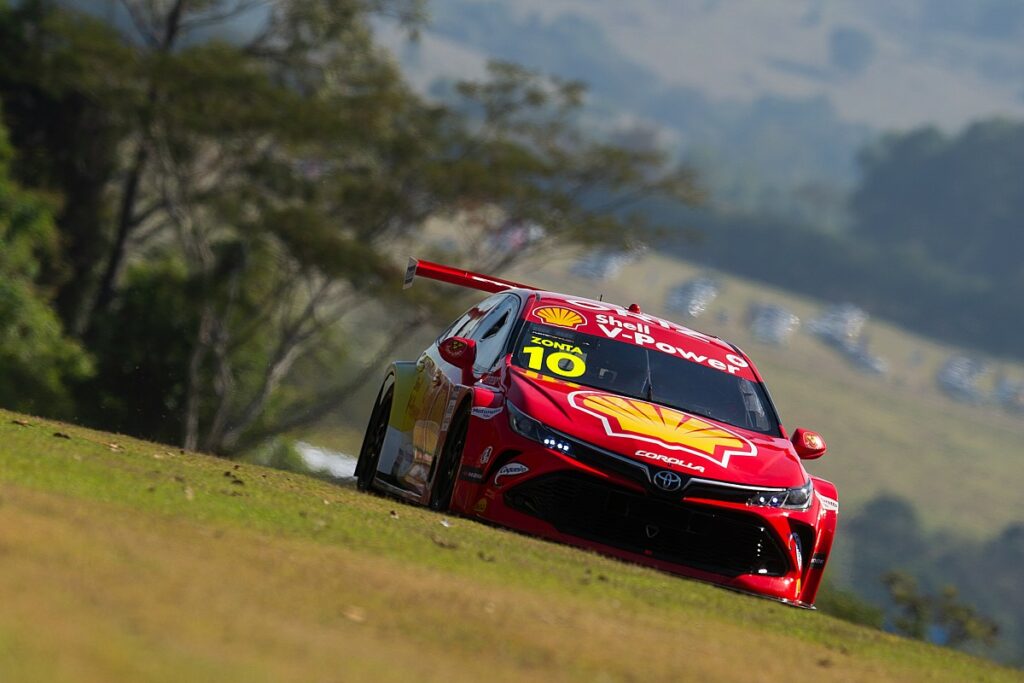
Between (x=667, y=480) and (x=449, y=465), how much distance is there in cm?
143

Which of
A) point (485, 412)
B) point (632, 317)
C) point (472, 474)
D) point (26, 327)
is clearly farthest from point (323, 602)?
point (26, 327)

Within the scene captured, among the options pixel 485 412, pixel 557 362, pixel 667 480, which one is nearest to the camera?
pixel 667 480

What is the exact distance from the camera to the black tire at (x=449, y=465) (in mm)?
10359

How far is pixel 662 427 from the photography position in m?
10.2

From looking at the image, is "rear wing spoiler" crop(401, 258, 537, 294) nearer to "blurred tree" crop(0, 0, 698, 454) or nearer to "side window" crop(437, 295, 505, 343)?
"side window" crop(437, 295, 505, 343)

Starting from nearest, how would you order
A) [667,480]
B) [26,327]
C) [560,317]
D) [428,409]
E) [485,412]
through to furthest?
[667,480] < [485,412] < [560,317] < [428,409] < [26,327]

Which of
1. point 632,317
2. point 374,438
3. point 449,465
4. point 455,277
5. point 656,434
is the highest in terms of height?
point 632,317

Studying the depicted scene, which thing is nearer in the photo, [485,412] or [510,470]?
[510,470]

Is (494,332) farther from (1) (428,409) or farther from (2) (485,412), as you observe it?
(2) (485,412)

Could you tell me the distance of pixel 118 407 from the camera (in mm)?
37031

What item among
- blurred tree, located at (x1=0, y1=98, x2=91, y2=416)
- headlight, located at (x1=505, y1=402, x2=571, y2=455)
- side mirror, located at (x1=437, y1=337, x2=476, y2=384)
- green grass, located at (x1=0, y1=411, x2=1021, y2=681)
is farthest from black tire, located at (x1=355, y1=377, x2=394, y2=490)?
blurred tree, located at (x1=0, y1=98, x2=91, y2=416)

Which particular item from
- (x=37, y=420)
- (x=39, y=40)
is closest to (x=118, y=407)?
(x=39, y=40)

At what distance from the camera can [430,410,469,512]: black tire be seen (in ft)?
34.0

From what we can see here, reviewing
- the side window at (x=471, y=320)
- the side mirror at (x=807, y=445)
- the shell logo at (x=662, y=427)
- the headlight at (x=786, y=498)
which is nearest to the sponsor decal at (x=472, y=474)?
the shell logo at (x=662, y=427)
